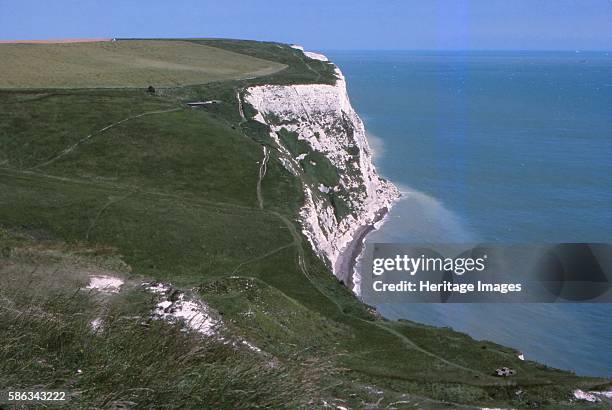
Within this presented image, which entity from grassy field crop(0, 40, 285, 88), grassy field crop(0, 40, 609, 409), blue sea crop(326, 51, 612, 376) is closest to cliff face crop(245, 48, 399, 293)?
grassy field crop(0, 40, 609, 409)

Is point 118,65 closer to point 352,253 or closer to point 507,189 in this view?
point 352,253

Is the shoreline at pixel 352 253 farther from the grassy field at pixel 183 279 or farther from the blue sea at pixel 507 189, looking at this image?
the grassy field at pixel 183 279

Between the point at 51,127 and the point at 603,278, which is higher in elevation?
the point at 51,127

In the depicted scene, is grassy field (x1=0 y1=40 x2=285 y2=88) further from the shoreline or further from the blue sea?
the blue sea

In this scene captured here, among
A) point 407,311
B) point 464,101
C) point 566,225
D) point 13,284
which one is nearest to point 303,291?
Result: point 407,311

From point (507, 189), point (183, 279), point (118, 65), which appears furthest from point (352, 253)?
point (118, 65)

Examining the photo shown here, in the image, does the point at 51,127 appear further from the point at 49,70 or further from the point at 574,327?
the point at 574,327

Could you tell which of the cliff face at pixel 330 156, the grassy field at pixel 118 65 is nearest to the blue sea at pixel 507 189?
the cliff face at pixel 330 156
